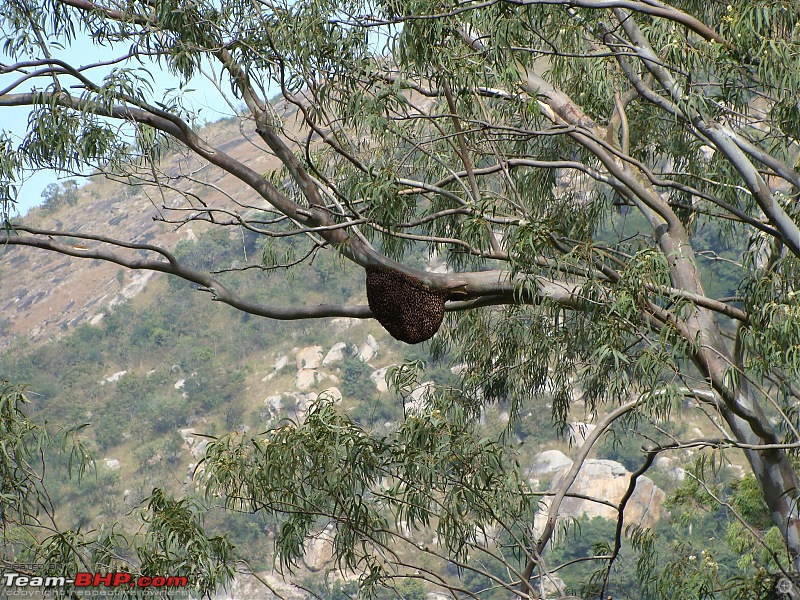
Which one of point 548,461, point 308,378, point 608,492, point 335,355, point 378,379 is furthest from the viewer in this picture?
point 335,355

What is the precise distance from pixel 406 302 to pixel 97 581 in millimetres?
1674

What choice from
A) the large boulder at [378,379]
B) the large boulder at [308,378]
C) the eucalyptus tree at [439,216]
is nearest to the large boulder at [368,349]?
the large boulder at [378,379]

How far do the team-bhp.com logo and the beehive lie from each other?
1.38 meters

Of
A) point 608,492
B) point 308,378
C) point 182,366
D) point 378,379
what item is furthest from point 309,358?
point 608,492

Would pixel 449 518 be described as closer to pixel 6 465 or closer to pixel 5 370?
pixel 6 465

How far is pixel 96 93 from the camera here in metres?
3.93

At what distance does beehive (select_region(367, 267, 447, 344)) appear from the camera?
13.5ft

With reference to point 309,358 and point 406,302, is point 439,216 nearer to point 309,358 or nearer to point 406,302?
point 406,302

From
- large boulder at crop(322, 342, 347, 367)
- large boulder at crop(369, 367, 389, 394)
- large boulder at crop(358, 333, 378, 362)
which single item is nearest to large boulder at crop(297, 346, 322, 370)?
large boulder at crop(322, 342, 347, 367)

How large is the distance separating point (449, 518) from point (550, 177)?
7.55 ft

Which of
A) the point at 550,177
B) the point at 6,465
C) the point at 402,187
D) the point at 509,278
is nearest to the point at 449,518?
the point at 509,278

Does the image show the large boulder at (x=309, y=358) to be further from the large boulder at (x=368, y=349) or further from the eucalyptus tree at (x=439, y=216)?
the eucalyptus tree at (x=439, y=216)

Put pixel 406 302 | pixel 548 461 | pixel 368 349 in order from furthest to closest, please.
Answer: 1. pixel 368 349
2. pixel 548 461
3. pixel 406 302

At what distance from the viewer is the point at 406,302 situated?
4102 mm
